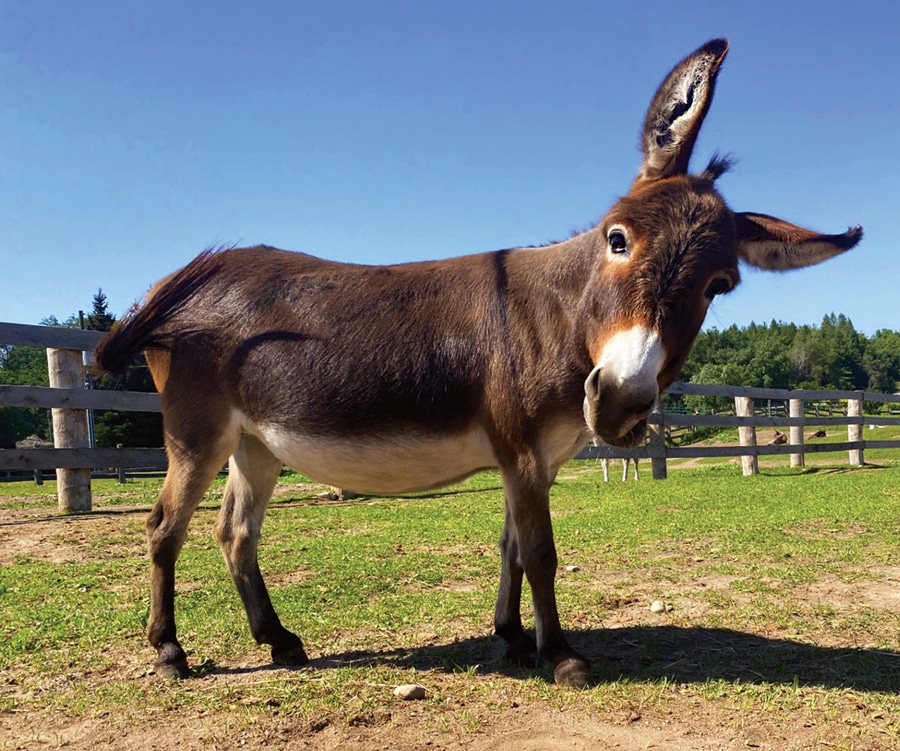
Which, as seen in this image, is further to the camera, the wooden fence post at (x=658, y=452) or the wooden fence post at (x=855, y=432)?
the wooden fence post at (x=855, y=432)

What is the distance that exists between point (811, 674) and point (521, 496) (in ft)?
5.16

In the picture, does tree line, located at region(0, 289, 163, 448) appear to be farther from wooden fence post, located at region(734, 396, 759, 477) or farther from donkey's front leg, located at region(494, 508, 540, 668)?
wooden fence post, located at region(734, 396, 759, 477)

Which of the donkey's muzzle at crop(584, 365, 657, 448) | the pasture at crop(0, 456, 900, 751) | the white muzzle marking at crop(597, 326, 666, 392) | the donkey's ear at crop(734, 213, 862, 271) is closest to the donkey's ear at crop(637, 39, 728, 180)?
the donkey's ear at crop(734, 213, 862, 271)

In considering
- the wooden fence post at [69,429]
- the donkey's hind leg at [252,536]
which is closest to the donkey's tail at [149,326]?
the donkey's hind leg at [252,536]

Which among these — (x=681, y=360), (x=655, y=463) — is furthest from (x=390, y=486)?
(x=655, y=463)

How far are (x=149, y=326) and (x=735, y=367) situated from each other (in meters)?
71.6

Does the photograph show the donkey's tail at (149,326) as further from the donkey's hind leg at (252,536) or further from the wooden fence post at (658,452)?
the wooden fence post at (658,452)

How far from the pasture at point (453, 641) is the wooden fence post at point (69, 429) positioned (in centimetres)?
73

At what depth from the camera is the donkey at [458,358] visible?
288cm

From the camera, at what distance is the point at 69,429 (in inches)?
322

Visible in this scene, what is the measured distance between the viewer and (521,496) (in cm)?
310

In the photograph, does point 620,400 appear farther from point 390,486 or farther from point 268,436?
point 268,436

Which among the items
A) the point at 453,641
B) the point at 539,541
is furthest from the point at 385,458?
the point at 453,641

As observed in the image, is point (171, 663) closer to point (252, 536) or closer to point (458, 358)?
point (252, 536)
